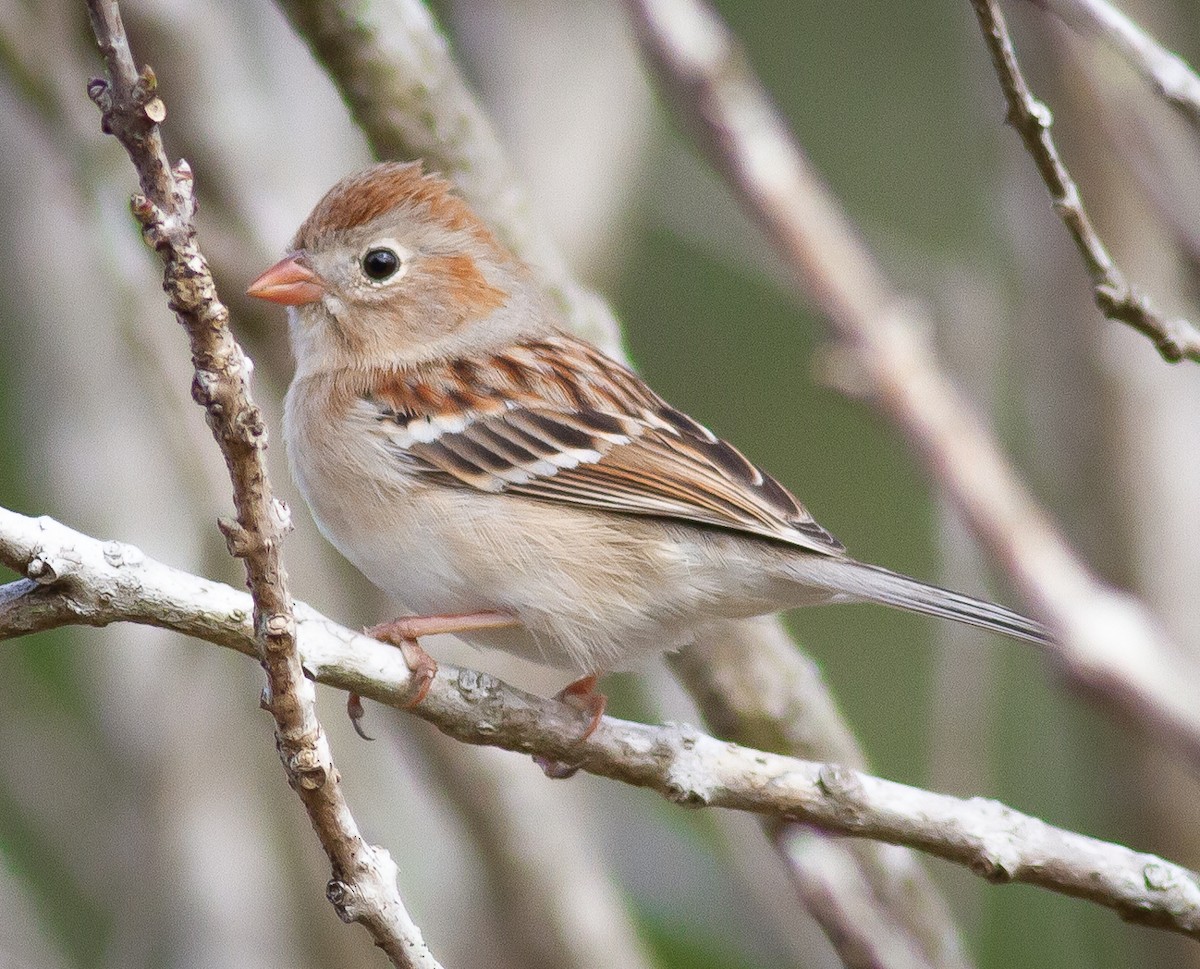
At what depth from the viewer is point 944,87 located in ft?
26.0

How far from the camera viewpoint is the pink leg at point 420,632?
8.04 feet

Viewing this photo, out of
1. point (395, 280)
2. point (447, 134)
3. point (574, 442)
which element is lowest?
point (574, 442)

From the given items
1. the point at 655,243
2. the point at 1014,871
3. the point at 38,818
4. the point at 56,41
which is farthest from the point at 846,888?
the point at 655,243

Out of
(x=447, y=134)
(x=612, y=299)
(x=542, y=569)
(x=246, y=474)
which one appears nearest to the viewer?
(x=246, y=474)

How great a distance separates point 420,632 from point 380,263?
111cm


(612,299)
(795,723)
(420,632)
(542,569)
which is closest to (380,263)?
(542,569)

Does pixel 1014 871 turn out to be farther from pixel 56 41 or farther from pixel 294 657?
pixel 56 41

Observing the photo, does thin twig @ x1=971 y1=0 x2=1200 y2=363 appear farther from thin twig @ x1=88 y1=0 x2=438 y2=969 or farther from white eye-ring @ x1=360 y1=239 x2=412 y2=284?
white eye-ring @ x1=360 y1=239 x2=412 y2=284

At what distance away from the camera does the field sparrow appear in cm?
Result: 301

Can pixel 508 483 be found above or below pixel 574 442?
below

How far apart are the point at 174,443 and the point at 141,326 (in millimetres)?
301

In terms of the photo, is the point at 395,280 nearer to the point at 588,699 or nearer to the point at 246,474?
the point at 588,699

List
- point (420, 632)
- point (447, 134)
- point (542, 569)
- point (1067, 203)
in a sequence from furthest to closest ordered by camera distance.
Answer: point (447, 134) → point (542, 569) → point (420, 632) → point (1067, 203)

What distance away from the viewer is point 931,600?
9.29 feet
